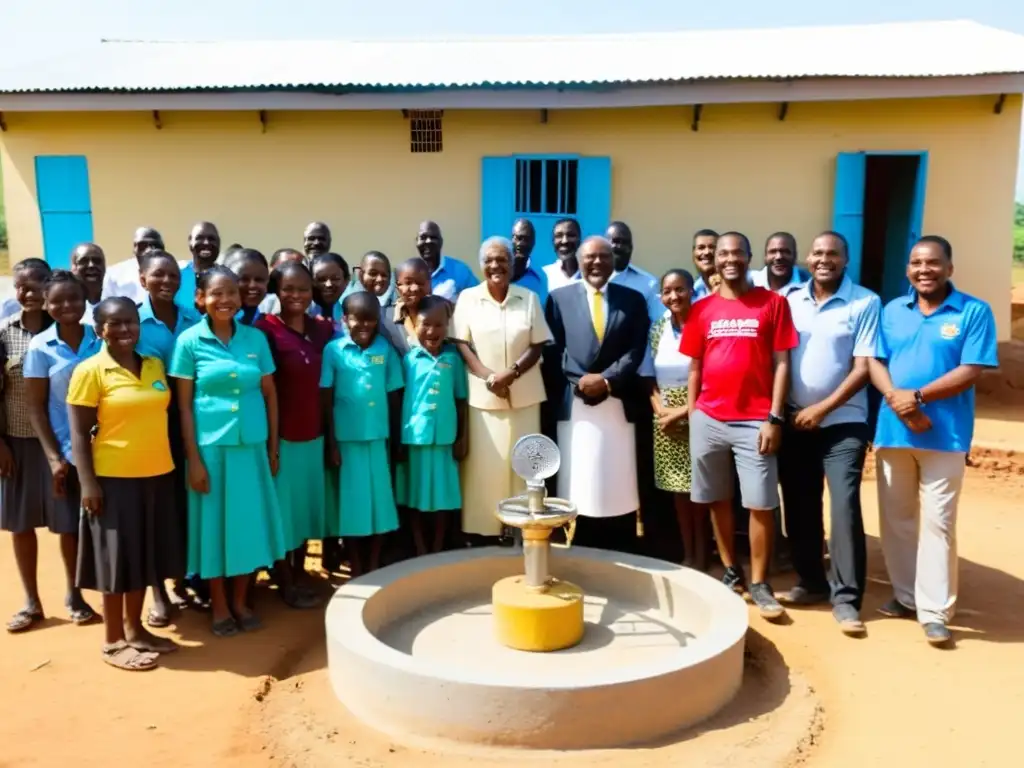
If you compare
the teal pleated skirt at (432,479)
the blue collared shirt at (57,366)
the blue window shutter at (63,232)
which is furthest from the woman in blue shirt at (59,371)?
the blue window shutter at (63,232)

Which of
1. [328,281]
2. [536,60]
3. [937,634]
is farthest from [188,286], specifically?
[536,60]

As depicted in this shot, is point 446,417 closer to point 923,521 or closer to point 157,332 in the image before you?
point 157,332

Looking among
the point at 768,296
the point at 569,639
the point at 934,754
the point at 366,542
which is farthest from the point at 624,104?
the point at 934,754

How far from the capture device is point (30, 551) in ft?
14.7

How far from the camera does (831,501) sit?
179 inches

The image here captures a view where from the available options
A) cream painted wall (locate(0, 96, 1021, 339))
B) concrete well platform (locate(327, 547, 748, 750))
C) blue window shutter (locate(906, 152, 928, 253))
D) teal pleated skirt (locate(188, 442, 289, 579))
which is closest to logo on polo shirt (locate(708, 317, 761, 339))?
concrete well platform (locate(327, 547, 748, 750))

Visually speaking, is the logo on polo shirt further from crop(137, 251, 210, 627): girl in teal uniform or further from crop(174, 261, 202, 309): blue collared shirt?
crop(174, 261, 202, 309): blue collared shirt

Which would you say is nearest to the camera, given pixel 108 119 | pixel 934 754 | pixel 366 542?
pixel 934 754

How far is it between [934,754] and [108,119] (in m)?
10.1

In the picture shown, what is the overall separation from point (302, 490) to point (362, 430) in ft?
1.48

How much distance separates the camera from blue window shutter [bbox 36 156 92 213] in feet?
33.0

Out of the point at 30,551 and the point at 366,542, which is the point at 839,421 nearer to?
the point at 366,542

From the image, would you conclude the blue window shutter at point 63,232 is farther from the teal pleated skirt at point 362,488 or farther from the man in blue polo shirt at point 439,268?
the teal pleated skirt at point 362,488

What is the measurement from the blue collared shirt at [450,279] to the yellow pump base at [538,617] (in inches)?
97.9
